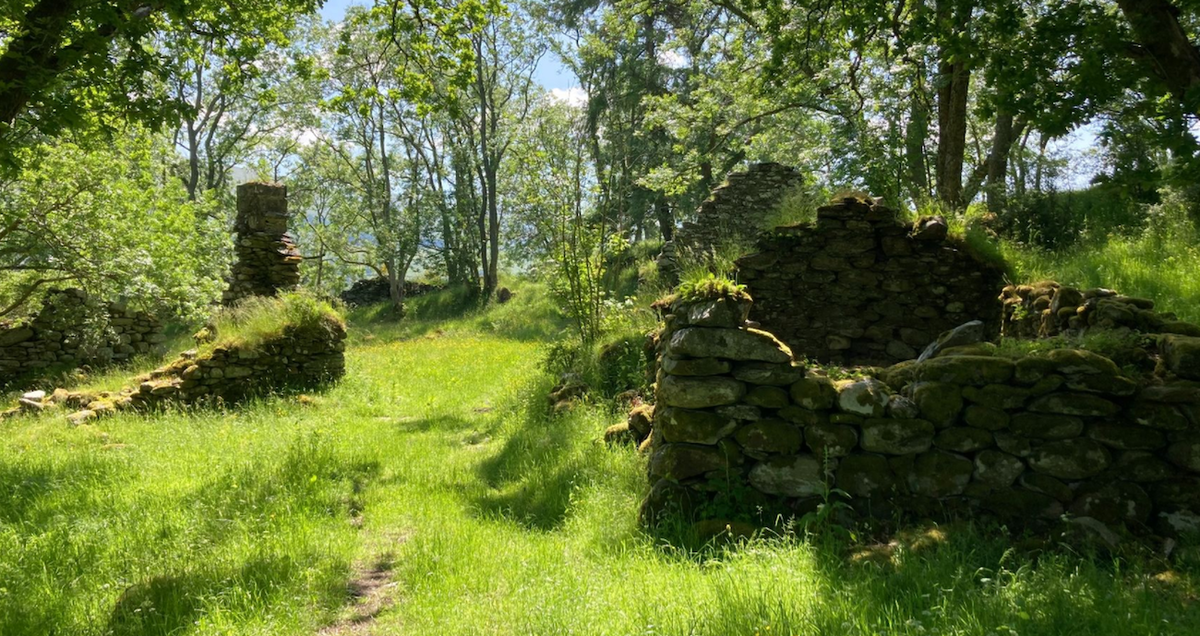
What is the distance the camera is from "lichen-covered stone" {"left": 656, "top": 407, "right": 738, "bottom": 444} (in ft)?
14.5

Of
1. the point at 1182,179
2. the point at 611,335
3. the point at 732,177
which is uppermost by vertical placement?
the point at 732,177

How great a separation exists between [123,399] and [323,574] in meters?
7.17

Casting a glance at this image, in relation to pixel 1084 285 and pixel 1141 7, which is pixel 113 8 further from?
pixel 1084 285

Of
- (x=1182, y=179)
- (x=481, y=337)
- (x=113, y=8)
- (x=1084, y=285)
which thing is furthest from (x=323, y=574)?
(x=481, y=337)

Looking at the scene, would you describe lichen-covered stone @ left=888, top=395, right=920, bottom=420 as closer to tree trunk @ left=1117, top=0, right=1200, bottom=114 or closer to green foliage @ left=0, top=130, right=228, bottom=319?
tree trunk @ left=1117, top=0, right=1200, bottom=114

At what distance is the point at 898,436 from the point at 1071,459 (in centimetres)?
97

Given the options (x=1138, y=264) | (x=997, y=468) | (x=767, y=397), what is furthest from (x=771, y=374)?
(x=1138, y=264)

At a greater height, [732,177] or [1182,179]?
[732,177]

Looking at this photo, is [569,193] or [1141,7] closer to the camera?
[1141,7]

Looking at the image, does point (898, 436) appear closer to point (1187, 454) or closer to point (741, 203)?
point (1187, 454)

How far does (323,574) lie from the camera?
384 centimetres

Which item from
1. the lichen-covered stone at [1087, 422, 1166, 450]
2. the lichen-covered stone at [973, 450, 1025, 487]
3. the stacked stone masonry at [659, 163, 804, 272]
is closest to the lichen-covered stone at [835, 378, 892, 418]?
the lichen-covered stone at [973, 450, 1025, 487]

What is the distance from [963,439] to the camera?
4.10 meters

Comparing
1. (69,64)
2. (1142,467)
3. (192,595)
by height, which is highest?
(69,64)
